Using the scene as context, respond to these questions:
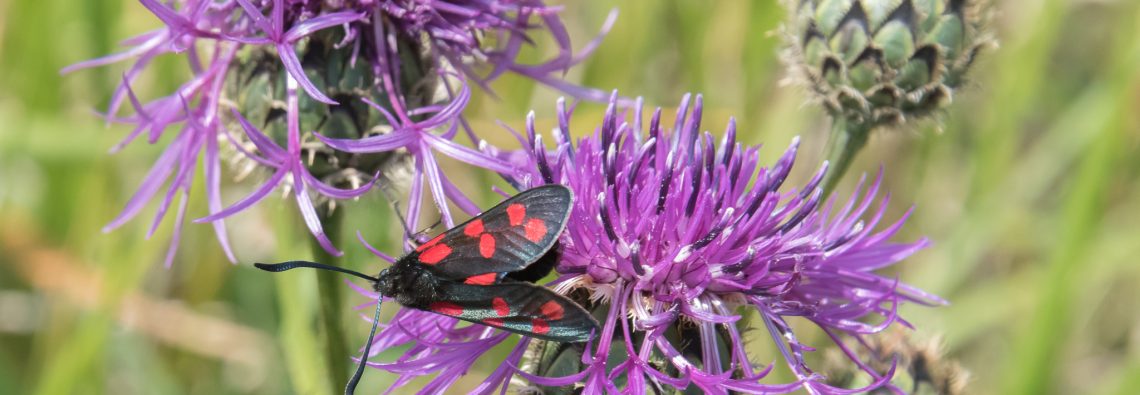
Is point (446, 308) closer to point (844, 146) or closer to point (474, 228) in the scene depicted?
point (474, 228)

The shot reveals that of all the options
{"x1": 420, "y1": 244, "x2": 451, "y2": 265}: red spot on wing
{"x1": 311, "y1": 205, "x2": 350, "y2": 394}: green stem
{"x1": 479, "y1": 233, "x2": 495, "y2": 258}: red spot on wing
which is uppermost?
{"x1": 479, "y1": 233, "x2": 495, "y2": 258}: red spot on wing

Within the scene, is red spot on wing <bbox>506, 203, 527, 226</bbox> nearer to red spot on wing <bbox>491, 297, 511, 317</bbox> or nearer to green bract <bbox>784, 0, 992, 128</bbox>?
red spot on wing <bbox>491, 297, 511, 317</bbox>

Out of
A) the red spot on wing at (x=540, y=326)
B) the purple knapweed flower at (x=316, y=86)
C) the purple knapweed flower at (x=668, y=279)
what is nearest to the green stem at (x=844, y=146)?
the purple knapweed flower at (x=668, y=279)

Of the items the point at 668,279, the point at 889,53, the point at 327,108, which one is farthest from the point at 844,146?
the point at 327,108

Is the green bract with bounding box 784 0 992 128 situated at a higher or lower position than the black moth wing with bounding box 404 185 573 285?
higher

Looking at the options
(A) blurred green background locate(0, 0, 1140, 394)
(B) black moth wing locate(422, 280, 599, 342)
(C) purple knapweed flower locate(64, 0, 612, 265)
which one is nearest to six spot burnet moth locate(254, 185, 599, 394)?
(B) black moth wing locate(422, 280, 599, 342)

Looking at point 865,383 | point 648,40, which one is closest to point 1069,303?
point 865,383
